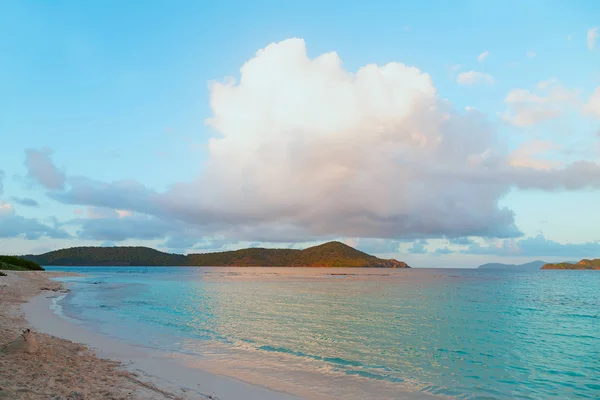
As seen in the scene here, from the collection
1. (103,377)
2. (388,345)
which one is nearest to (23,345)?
(103,377)

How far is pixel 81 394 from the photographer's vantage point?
35.2 feet

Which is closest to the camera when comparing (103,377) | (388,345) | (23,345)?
(103,377)

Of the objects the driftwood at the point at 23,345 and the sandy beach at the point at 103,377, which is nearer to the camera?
the sandy beach at the point at 103,377

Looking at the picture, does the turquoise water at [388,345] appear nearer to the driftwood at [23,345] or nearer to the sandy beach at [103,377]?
the sandy beach at [103,377]

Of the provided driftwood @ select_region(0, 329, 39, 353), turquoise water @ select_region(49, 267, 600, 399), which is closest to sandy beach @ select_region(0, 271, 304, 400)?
driftwood @ select_region(0, 329, 39, 353)

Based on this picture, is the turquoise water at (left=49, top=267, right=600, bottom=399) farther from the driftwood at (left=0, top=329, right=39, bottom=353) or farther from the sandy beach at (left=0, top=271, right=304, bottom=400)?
the driftwood at (left=0, top=329, right=39, bottom=353)

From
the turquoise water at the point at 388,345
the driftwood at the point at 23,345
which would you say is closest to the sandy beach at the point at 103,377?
the driftwood at the point at 23,345

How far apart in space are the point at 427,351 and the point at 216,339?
13.8m

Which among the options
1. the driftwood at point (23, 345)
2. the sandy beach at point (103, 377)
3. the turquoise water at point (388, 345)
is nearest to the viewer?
the sandy beach at point (103, 377)

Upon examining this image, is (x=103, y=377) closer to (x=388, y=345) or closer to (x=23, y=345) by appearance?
(x=23, y=345)

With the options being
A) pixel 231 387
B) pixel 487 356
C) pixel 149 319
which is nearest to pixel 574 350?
pixel 487 356

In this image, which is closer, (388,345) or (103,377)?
(103,377)

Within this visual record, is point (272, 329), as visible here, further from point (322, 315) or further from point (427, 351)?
point (427, 351)

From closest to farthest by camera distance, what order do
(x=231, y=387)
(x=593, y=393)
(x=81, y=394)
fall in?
1. (x=81, y=394)
2. (x=231, y=387)
3. (x=593, y=393)
